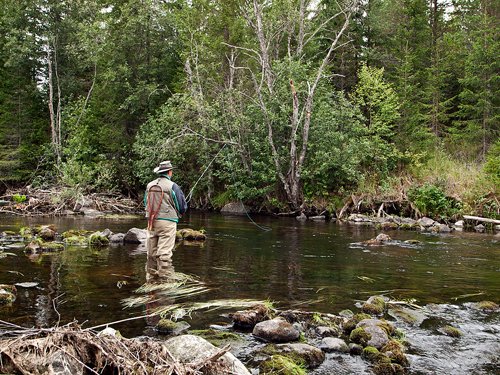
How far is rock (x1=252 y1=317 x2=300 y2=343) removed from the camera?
12.9 ft

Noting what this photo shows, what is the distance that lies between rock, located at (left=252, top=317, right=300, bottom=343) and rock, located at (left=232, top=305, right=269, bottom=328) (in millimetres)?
191

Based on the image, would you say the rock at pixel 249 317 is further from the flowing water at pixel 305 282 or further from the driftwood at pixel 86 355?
the driftwood at pixel 86 355

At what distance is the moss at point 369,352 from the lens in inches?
144

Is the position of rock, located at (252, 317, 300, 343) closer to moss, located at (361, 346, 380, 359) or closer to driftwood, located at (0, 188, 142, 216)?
moss, located at (361, 346, 380, 359)

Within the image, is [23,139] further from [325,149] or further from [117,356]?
[117,356]

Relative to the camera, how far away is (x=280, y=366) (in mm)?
3254

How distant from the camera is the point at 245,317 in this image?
4.33 metres

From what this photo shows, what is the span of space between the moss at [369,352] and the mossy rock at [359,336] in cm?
15

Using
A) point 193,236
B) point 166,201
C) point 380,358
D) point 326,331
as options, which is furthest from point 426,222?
point 380,358

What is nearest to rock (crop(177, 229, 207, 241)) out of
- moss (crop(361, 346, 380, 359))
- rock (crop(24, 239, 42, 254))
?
rock (crop(24, 239, 42, 254))

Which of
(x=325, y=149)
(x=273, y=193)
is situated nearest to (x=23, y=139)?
(x=273, y=193)

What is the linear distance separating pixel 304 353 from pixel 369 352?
624 millimetres

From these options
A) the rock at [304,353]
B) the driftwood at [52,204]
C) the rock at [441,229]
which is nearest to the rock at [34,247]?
the rock at [304,353]

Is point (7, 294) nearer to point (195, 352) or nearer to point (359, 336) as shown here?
point (195, 352)
